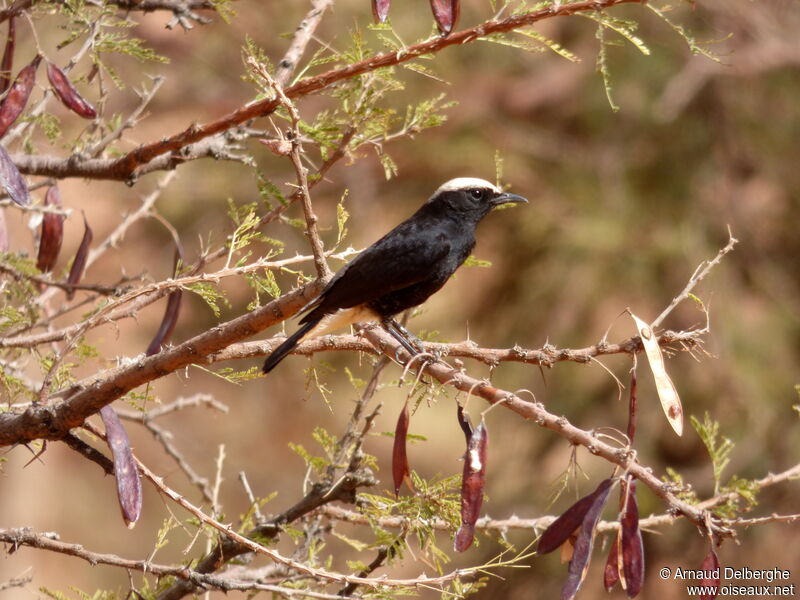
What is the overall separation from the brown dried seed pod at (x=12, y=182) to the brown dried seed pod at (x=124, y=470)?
0.46 m

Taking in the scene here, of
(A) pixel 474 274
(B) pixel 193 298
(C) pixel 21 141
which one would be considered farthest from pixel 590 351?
(A) pixel 474 274

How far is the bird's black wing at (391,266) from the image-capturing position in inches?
95.3

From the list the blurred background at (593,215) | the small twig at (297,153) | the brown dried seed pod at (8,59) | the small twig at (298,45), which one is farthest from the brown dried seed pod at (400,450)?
the blurred background at (593,215)

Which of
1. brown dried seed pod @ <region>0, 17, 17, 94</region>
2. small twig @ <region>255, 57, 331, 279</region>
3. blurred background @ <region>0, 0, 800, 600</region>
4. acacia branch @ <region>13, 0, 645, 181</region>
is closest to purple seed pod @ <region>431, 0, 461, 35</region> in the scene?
acacia branch @ <region>13, 0, 645, 181</region>

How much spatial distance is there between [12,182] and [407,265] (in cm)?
120

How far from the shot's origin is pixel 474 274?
11836mm

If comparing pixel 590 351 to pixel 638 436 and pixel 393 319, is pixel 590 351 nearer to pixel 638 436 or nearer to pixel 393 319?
pixel 393 319

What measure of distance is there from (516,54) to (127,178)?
5281 mm

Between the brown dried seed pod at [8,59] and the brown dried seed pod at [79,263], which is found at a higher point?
the brown dried seed pod at [8,59]

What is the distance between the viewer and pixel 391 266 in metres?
2.68

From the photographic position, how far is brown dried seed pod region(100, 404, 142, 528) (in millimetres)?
1812

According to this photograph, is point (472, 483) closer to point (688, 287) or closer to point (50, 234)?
point (688, 287)

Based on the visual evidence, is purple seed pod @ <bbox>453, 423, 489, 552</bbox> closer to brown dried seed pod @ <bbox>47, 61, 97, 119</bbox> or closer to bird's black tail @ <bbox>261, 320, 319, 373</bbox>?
bird's black tail @ <bbox>261, 320, 319, 373</bbox>

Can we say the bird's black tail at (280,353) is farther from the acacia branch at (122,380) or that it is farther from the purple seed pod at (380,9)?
the purple seed pod at (380,9)
